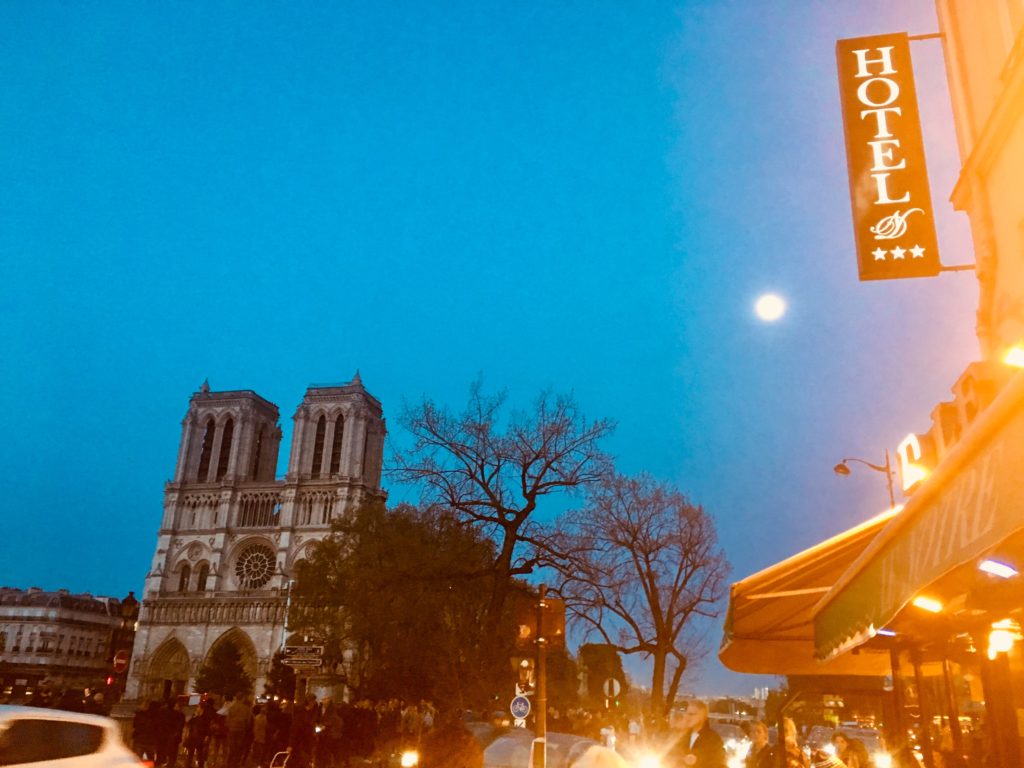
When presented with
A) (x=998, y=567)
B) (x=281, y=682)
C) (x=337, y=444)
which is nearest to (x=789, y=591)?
(x=998, y=567)

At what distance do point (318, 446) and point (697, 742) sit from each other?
261ft

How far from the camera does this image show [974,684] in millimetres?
9484

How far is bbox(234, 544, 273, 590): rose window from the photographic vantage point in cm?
8125

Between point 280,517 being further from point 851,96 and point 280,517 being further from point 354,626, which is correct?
point 851,96

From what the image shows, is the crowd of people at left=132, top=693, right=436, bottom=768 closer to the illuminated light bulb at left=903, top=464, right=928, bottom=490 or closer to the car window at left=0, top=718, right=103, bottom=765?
the car window at left=0, top=718, right=103, bottom=765

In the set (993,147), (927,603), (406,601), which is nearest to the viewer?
(927,603)

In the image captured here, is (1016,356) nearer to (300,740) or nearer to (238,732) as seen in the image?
(300,740)

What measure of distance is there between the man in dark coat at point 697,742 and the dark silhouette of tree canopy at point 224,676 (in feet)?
212

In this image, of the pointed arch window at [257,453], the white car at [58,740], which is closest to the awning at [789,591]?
the white car at [58,740]

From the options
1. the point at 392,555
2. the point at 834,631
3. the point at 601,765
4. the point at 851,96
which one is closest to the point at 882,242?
the point at 851,96

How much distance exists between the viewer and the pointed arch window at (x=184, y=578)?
8294 cm

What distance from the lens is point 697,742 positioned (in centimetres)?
777

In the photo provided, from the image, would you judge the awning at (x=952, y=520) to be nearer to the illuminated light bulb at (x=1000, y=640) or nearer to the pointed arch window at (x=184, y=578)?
the illuminated light bulb at (x=1000, y=640)

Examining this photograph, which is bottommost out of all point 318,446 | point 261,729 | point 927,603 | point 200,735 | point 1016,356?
point 200,735
